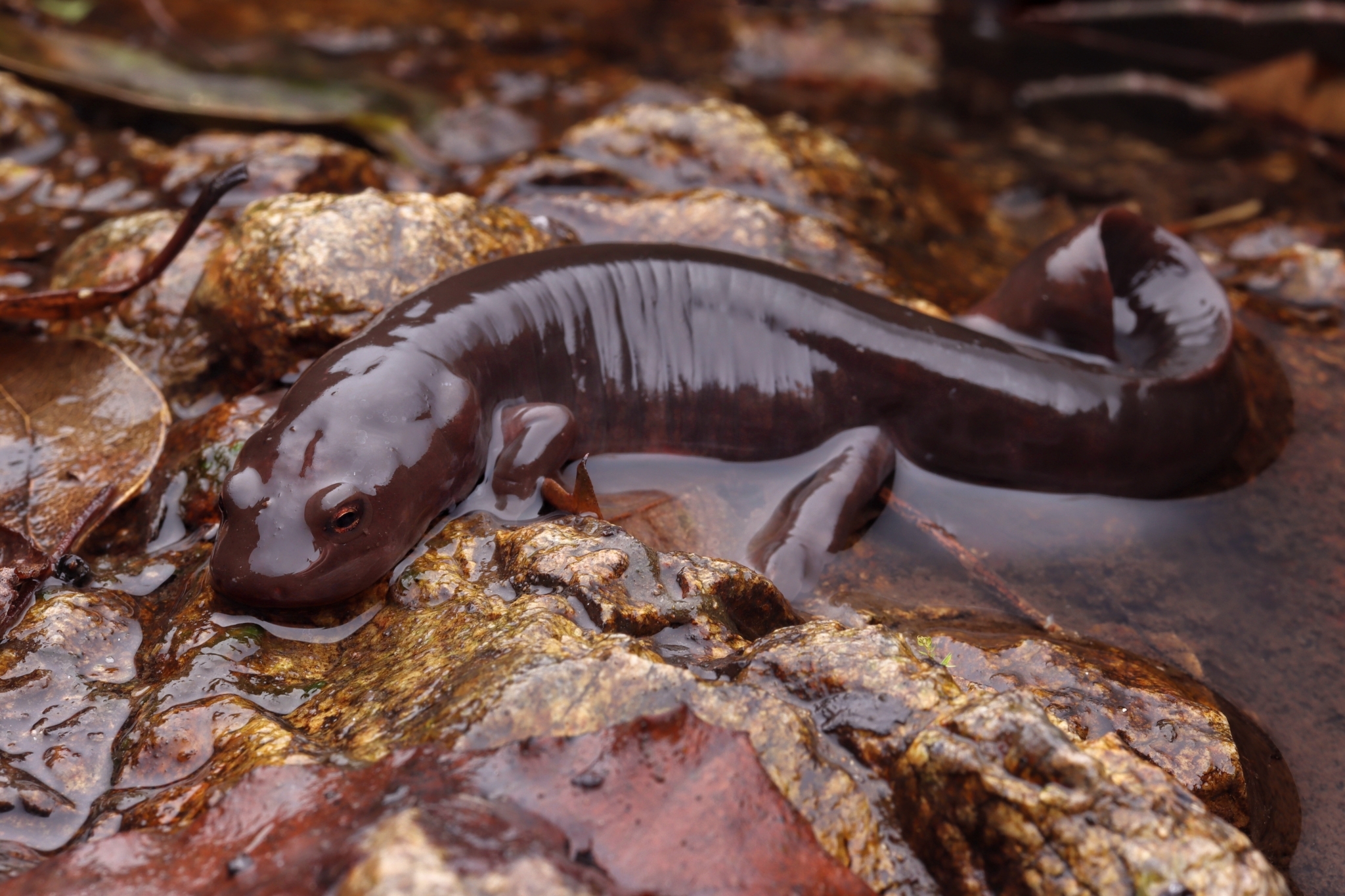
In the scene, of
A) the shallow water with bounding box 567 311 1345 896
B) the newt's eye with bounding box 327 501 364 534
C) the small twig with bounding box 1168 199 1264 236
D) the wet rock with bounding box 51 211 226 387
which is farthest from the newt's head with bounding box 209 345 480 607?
the small twig with bounding box 1168 199 1264 236

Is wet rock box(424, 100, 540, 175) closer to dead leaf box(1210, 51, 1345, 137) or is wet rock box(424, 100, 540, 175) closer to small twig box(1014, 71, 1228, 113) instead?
small twig box(1014, 71, 1228, 113)

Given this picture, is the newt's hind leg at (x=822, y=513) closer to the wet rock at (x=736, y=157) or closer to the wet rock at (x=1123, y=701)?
the wet rock at (x=1123, y=701)

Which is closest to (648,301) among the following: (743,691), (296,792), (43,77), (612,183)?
(612,183)

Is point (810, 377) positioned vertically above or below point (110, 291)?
below

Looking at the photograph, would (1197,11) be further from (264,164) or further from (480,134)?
(264,164)

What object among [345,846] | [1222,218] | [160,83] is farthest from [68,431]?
[1222,218]

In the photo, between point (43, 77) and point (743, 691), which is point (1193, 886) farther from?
point (43, 77)
